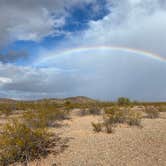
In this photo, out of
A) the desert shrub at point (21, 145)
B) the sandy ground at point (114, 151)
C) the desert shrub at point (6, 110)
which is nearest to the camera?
the sandy ground at point (114, 151)

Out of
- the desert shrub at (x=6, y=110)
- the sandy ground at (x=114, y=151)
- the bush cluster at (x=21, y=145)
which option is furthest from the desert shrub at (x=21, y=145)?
the desert shrub at (x=6, y=110)

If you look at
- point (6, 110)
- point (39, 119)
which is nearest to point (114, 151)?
point (39, 119)

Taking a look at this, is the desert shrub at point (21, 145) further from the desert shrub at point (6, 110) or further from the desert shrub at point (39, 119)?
Answer: the desert shrub at point (6, 110)

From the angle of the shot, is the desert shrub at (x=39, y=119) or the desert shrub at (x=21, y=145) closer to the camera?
the desert shrub at (x=21, y=145)

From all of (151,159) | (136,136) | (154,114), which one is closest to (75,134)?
(136,136)

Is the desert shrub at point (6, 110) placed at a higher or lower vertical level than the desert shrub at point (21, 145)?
higher

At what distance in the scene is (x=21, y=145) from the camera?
11023 mm

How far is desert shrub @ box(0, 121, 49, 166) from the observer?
1091cm

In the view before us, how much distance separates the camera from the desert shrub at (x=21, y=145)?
10.9 m

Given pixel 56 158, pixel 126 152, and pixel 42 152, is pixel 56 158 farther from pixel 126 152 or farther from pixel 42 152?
pixel 126 152

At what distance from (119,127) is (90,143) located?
4795mm

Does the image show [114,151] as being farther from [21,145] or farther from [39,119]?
[39,119]

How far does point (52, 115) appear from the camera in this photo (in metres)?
22.0

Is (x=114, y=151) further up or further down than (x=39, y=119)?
further down
